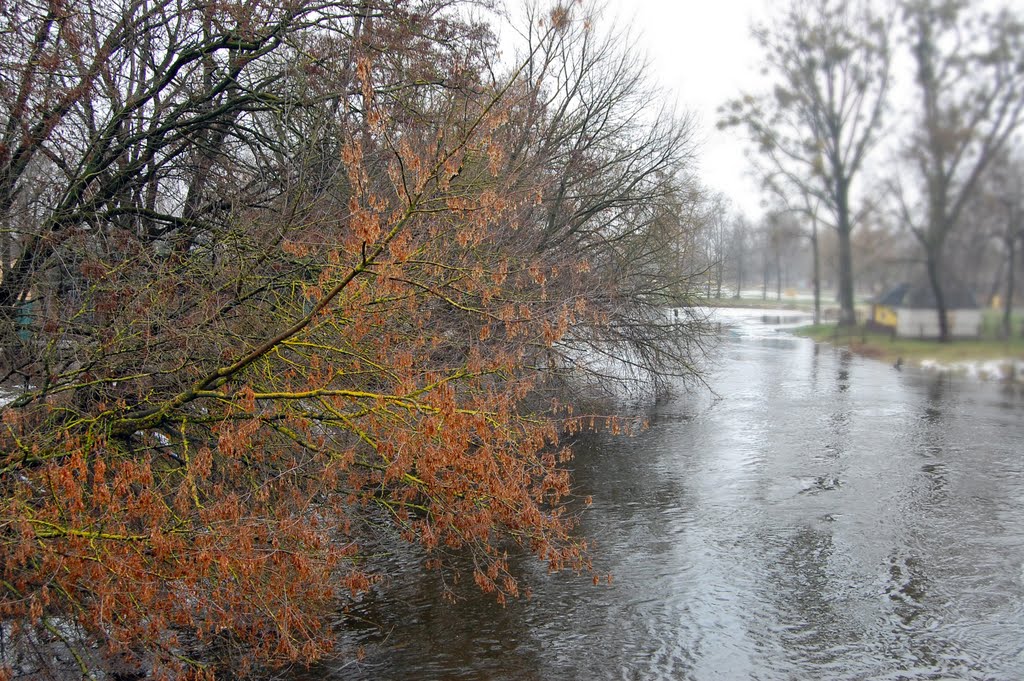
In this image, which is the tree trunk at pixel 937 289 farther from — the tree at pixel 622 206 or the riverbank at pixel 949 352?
the tree at pixel 622 206

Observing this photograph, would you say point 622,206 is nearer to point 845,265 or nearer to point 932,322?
point 932,322

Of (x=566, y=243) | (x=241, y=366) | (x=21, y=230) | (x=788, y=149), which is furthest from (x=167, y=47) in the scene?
(x=788, y=149)

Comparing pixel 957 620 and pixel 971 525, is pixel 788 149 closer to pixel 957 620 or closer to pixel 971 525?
pixel 971 525

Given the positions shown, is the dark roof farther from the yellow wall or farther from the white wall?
the yellow wall

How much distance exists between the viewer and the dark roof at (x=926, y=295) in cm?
1677

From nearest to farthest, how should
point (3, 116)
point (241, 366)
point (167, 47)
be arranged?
1. point (241, 366)
2. point (3, 116)
3. point (167, 47)

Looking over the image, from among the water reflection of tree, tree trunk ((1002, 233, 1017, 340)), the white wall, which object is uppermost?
tree trunk ((1002, 233, 1017, 340))

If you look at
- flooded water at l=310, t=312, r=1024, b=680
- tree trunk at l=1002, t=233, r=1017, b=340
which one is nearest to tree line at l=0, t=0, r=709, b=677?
flooded water at l=310, t=312, r=1024, b=680

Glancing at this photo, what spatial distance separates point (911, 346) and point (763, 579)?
57.2 feet

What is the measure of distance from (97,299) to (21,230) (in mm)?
1325

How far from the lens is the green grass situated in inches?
621

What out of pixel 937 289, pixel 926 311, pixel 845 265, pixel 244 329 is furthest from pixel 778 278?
pixel 244 329

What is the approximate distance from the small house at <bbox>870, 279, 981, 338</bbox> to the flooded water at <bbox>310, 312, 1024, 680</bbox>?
2.25 metres

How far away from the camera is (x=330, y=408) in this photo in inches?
258
